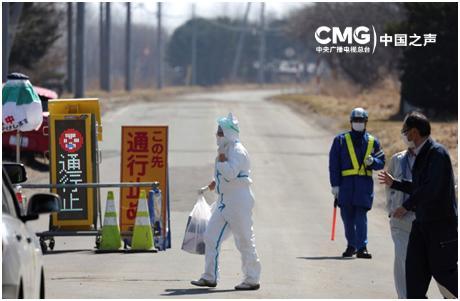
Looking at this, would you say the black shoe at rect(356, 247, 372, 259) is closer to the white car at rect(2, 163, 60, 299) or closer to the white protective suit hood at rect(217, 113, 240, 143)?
the white protective suit hood at rect(217, 113, 240, 143)

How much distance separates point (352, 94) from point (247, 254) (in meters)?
49.4

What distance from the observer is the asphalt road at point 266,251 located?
12133 mm

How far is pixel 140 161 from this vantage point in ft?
52.0

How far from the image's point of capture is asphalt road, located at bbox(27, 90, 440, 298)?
12.1 metres

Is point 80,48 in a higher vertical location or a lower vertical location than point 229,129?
higher

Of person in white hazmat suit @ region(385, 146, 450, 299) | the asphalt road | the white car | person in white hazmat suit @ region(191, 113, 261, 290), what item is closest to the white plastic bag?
the asphalt road

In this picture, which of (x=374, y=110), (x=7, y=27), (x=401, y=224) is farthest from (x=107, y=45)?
(x=401, y=224)

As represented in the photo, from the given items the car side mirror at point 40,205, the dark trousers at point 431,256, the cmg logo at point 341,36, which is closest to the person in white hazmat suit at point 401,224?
the dark trousers at point 431,256

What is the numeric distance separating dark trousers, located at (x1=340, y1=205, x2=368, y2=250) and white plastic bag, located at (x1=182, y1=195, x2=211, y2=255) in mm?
2530

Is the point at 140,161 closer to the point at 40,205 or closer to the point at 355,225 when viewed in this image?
the point at 355,225

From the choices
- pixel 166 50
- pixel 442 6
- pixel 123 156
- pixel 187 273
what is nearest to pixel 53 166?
pixel 123 156

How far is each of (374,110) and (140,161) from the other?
31.7m

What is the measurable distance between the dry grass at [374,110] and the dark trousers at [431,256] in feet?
50.2

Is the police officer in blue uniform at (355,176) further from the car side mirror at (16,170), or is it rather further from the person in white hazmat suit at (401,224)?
the car side mirror at (16,170)
